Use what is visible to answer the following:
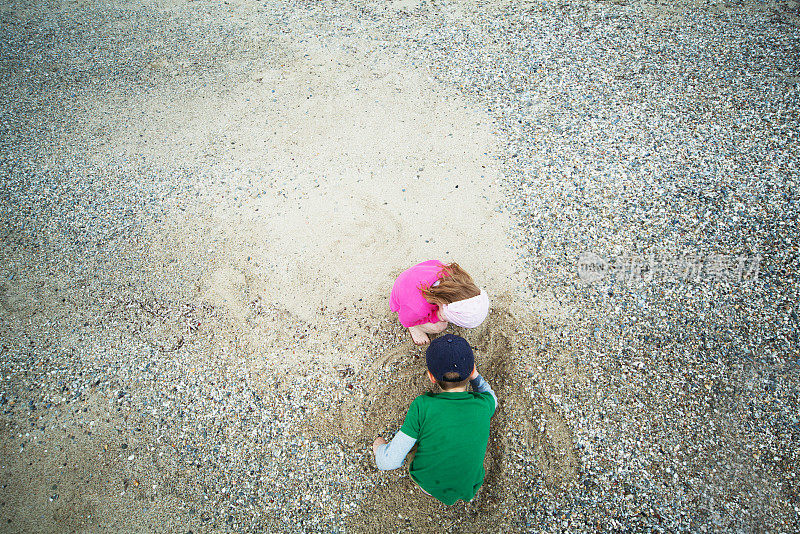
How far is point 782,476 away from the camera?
3.15m

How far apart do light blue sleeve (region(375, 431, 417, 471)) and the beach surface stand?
32 cm

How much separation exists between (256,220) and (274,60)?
10.0 feet

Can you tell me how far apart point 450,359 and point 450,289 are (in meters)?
0.54

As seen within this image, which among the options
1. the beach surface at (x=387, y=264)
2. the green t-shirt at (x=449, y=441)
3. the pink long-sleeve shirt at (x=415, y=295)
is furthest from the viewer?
the pink long-sleeve shirt at (x=415, y=295)

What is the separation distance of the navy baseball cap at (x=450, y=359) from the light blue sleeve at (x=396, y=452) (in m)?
0.51

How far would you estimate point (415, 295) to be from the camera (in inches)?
133

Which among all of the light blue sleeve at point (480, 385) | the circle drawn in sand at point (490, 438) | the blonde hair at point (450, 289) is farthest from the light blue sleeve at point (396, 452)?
the blonde hair at point (450, 289)

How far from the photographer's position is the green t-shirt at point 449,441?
111 inches

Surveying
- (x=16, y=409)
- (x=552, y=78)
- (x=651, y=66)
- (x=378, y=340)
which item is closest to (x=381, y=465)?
(x=378, y=340)

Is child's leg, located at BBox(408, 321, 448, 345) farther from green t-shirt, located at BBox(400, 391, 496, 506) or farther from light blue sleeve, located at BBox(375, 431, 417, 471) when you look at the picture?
light blue sleeve, located at BBox(375, 431, 417, 471)

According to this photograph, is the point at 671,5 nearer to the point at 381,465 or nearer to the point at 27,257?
the point at 381,465

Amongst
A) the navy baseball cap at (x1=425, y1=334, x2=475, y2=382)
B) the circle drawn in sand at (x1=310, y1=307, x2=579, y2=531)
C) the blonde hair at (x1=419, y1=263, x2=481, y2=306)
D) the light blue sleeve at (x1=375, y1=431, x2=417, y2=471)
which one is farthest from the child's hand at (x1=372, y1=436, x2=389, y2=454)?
the blonde hair at (x1=419, y1=263, x2=481, y2=306)

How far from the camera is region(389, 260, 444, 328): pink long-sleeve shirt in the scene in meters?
3.35

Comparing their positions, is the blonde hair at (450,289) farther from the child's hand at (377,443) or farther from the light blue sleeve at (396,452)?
the child's hand at (377,443)
